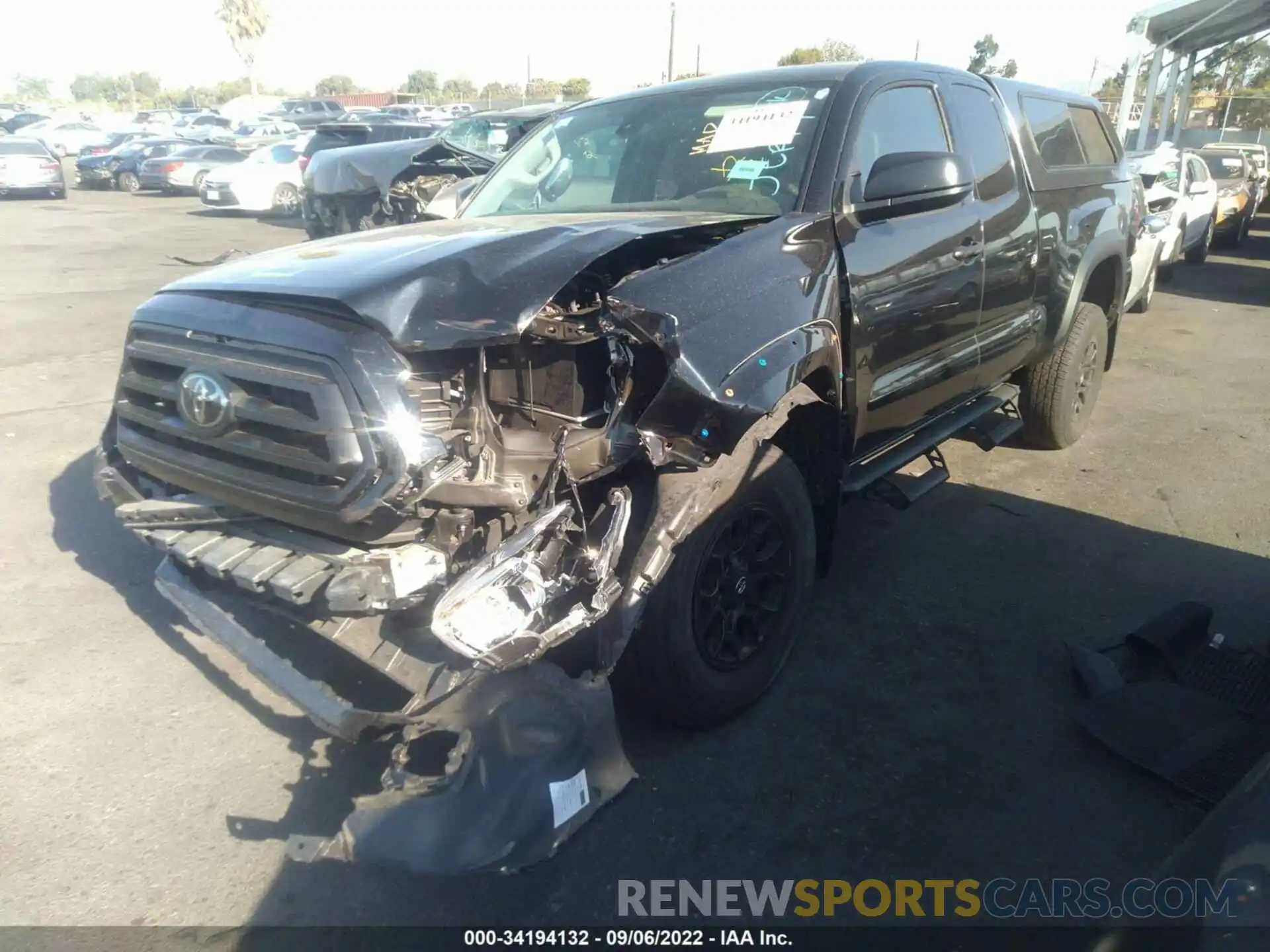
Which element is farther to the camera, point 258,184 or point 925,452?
point 258,184

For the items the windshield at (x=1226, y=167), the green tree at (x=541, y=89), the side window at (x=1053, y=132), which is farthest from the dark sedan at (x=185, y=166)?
the side window at (x=1053, y=132)

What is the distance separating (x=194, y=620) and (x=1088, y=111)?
19.5 feet

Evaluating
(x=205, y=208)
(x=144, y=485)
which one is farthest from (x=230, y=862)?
(x=205, y=208)

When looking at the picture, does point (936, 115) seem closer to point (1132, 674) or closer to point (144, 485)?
point (1132, 674)

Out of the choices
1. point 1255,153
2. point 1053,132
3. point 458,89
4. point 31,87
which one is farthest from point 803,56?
point 31,87

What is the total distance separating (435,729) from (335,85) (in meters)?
82.8

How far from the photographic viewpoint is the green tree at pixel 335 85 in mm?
72312

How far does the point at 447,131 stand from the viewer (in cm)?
1297

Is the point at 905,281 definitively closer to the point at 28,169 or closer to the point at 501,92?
the point at 28,169

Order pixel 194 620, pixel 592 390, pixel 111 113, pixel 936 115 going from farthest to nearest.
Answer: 1. pixel 111 113
2. pixel 936 115
3. pixel 194 620
4. pixel 592 390

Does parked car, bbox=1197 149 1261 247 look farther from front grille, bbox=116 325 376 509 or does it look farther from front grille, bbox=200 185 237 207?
front grille, bbox=200 185 237 207

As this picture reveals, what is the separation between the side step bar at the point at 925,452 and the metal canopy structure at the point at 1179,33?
1592 cm

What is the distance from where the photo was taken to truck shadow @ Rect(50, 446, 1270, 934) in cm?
263

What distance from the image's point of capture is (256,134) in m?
30.8
